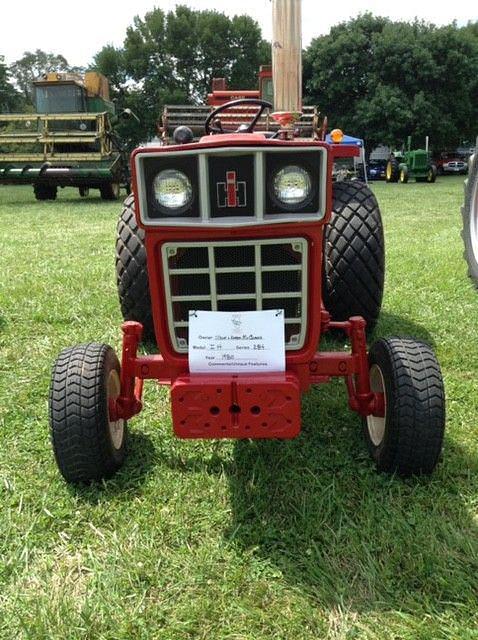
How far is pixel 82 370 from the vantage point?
7.36 feet

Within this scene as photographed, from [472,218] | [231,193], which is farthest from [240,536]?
[472,218]

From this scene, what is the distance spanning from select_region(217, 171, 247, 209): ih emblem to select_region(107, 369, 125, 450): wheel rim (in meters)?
0.85

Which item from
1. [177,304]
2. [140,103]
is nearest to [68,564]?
[177,304]

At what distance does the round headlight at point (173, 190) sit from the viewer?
6.28 feet

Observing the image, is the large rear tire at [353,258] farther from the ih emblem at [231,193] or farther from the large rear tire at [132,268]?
the ih emblem at [231,193]

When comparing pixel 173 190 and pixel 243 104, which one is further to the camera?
pixel 243 104

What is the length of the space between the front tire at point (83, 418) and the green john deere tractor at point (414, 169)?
22509 millimetres

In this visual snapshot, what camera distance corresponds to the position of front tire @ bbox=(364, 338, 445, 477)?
2150 millimetres

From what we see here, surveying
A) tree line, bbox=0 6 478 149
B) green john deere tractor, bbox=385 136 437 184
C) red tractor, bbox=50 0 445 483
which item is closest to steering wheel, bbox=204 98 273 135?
red tractor, bbox=50 0 445 483

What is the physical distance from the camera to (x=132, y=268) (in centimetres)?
318

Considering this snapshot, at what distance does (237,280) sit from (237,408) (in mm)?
437

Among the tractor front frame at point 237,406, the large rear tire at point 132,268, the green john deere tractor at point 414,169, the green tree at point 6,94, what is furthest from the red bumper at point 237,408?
the green tree at point 6,94

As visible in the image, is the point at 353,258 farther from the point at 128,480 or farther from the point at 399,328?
the point at 128,480

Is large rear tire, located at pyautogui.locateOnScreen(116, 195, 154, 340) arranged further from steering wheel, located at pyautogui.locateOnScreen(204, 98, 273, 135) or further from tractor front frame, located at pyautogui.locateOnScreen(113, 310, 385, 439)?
tractor front frame, located at pyautogui.locateOnScreen(113, 310, 385, 439)
